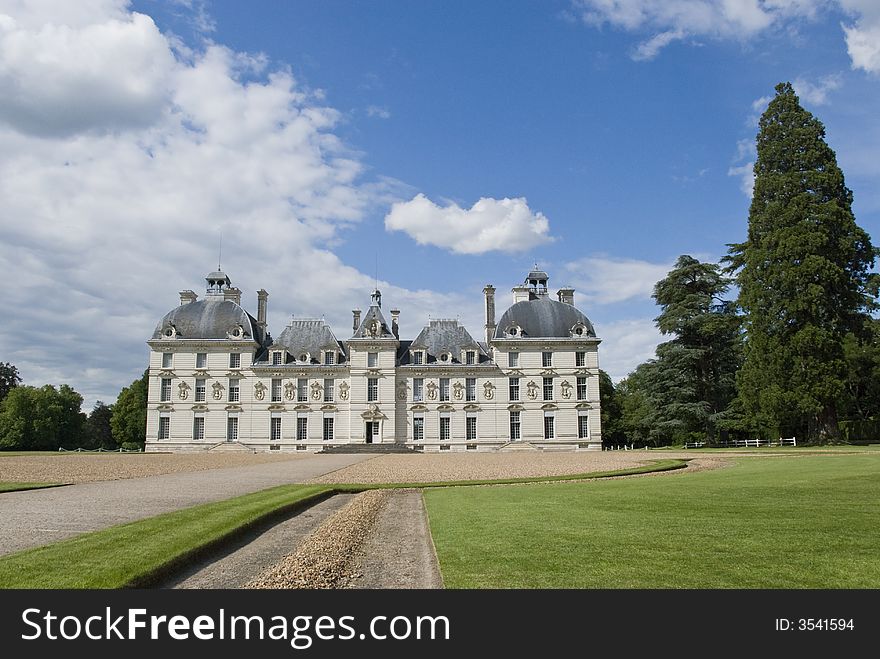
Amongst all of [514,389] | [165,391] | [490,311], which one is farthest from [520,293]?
[165,391]

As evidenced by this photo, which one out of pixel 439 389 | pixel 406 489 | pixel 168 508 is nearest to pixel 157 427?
pixel 439 389

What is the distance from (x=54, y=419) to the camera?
208 ft

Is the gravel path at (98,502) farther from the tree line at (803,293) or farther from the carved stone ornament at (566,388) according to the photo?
the carved stone ornament at (566,388)

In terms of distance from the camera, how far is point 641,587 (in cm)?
524

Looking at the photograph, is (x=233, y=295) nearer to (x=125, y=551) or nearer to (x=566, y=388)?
(x=566, y=388)

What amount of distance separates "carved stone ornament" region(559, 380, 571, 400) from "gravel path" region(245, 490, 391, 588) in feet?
134

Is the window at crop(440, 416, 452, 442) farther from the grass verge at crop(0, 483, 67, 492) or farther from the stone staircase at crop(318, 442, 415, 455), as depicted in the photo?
the grass verge at crop(0, 483, 67, 492)

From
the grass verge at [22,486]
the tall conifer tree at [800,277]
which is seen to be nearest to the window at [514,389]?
the tall conifer tree at [800,277]

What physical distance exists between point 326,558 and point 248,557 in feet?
3.68

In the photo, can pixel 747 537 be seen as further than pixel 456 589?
Yes

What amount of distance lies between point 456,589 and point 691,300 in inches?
1789

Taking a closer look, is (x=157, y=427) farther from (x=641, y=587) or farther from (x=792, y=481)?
(x=641, y=587)

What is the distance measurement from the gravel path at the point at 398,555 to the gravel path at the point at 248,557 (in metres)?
1.05

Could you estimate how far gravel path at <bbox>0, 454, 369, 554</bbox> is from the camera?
8.81 m
